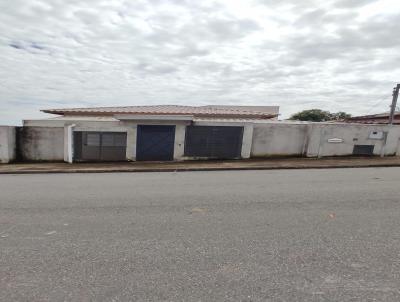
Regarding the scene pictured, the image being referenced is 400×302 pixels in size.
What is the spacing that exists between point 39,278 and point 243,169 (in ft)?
31.5

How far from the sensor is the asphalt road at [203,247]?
2.63 meters

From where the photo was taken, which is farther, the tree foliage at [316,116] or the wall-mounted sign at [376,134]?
the tree foliage at [316,116]

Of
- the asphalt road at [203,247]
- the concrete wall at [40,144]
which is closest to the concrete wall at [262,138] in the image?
the concrete wall at [40,144]

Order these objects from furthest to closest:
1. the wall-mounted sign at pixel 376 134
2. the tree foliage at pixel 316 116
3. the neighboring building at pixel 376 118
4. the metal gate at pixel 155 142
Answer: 1. the tree foliage at pixel 316 116
2. the neighboring building at pixel 376 118
3. the metal gate at pixel 155 142
4. the wall-mounted sign at pixel 376 134

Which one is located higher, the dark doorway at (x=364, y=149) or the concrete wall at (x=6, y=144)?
the dark doorway at (x=364, y=149)

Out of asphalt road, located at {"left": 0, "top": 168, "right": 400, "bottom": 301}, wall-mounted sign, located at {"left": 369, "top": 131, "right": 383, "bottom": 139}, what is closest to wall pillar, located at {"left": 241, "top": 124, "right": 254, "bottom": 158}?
wall-mounted sign, located at {"left": 369, "top": 131, "right": 383, "bottom": 139}

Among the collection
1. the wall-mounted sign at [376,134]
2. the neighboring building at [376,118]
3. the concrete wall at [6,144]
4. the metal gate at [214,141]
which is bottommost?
the concrete wall at [6,144]

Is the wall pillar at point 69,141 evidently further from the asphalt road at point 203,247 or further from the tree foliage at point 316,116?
the tree foliage at point 316,116

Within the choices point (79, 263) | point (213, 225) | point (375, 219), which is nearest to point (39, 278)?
point (79, 263)

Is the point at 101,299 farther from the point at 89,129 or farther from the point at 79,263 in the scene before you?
the point at 89,129

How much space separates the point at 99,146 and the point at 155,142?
330cm

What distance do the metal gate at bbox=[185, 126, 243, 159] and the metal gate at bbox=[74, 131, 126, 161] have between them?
3.96 m

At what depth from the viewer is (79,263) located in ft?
10.4

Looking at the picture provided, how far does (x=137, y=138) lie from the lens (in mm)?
15062
